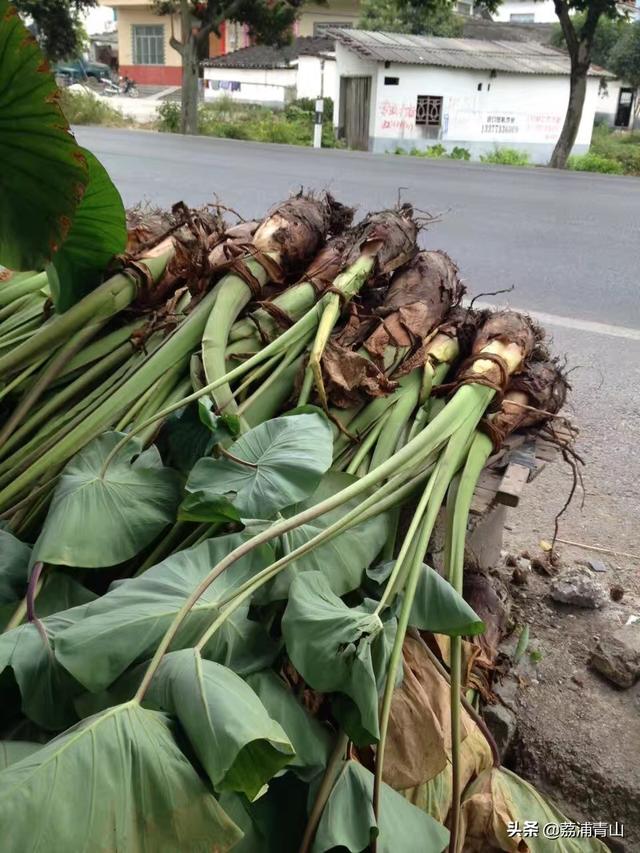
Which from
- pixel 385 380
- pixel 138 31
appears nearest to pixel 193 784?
pixel 385 380

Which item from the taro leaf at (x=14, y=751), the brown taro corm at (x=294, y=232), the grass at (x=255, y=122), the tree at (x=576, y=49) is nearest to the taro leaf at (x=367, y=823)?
the taro leaf at (x=14, y=751)

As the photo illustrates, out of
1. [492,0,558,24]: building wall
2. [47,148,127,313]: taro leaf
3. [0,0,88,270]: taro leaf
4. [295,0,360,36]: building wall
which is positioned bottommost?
[47,148,127,313]: taro leaf

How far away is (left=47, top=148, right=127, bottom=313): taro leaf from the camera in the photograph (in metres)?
1.68

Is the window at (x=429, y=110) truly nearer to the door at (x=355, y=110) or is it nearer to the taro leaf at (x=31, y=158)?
the door at (x=355, y=110)

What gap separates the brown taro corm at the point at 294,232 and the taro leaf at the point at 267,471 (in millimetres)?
615

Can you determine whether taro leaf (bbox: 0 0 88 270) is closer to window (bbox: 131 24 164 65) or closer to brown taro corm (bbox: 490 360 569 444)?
brown taro corm (bbox: 490 360 569 444)

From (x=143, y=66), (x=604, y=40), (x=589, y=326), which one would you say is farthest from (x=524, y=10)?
(x=589, y=326)

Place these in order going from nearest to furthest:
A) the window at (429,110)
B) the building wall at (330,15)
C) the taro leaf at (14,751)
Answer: the taro leaf at (14,751), the window at (429,110), the building wall at (330,15)

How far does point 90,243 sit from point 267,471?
2.46 feet

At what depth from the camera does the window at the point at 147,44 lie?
141ft

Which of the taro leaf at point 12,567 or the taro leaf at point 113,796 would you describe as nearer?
the taro leaf at point 113,796

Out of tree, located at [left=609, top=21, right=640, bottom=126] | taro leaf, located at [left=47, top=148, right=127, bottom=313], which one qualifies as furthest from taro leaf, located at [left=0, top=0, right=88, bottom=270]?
tree, located at [left=609, top=21, right=640, bottom=126]

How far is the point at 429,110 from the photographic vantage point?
2247 centimetres

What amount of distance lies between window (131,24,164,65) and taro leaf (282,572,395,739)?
47048 mm
